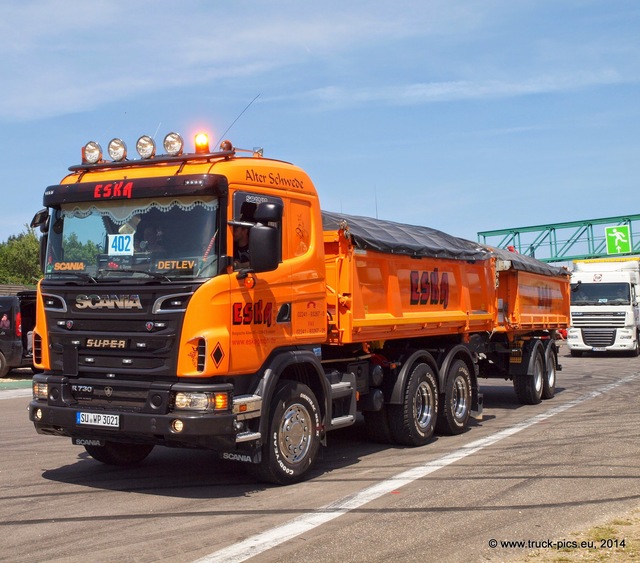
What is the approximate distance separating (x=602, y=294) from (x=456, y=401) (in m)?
19.4

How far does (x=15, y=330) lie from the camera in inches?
790

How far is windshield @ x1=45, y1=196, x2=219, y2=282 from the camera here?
7.18 meters

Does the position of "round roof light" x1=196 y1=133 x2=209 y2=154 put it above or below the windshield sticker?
above

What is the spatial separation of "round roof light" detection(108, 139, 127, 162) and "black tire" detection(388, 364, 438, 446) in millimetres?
4276

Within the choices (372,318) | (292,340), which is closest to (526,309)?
(372,318)

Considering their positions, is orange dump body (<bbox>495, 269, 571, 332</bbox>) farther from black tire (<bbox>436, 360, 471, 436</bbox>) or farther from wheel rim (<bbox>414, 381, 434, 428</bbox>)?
wheel rim (<bbox>414, 381, 434, 428</bbox>)

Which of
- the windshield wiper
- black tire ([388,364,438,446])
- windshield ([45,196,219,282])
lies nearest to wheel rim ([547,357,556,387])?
black tire ([388,364,438,446])

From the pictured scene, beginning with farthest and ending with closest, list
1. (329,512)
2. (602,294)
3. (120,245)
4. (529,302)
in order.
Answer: (602,294) → (529,302) → (120,245) → (329,512)

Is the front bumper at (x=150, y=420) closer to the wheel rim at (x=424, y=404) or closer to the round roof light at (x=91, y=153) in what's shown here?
the round roof light at (x=91, y=153)

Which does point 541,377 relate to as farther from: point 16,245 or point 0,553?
point 16,245

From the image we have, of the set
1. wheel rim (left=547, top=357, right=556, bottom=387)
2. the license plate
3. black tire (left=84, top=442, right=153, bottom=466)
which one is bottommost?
black tire (left=84, top=442, right=153, bottom=466)

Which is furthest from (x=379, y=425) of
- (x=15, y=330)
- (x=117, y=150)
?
(x=15, y=330)

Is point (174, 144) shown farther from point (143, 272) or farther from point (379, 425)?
point (379, 425)

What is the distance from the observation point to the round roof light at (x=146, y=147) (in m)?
7.91
